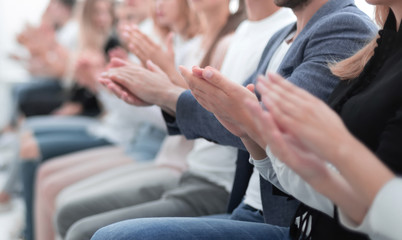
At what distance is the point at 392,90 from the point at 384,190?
0.17 meters

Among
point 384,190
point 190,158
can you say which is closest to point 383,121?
point 384,190

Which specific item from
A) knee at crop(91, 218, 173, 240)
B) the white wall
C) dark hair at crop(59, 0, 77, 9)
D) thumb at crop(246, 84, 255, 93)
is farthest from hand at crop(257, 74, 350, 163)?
the white wall

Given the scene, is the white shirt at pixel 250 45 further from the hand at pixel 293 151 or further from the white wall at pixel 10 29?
the white wall at pixel 10 29

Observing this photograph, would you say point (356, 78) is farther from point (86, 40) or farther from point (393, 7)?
point (86, 40)

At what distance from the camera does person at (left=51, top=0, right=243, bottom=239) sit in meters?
1.25

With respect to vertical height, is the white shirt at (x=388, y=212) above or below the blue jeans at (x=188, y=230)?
above

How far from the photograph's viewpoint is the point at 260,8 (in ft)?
4.31

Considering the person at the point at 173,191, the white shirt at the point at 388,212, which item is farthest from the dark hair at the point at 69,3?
the white shirt at the point at 388,212

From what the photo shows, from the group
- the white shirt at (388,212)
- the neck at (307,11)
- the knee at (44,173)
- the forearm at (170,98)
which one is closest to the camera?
the white shirt at (388,212)

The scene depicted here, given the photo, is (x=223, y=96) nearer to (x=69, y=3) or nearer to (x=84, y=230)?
(x=84, y=230)

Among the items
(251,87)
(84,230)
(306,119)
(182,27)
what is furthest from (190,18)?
(306,119)

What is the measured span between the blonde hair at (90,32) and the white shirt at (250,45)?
62.0 inches

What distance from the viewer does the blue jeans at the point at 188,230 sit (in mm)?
889

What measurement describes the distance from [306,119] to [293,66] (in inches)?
15.7
